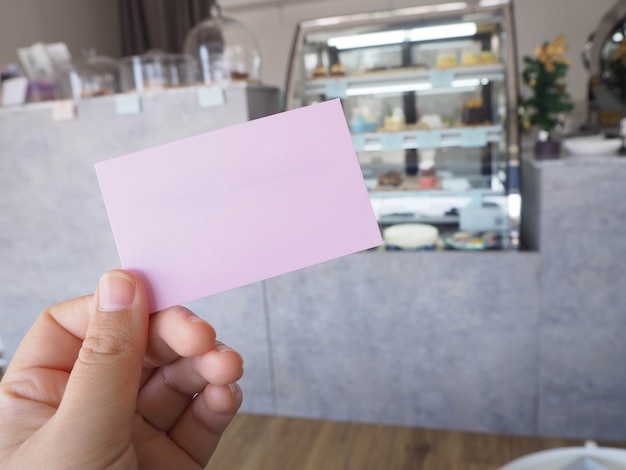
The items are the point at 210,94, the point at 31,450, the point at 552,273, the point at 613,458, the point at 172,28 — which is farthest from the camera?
the point at 172,28

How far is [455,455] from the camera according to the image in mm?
1968

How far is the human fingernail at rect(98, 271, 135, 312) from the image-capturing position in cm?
52

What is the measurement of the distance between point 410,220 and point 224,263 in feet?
5.80

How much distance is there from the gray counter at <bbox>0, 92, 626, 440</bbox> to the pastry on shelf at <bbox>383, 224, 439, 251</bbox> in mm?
157

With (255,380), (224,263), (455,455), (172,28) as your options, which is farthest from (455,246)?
(172,28)

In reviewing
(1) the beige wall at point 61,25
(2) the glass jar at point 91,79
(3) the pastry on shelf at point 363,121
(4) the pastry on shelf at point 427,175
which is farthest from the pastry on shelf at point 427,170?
(1) the beige wall at point 61,25

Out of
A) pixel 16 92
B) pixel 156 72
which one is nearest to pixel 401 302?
pixel 156 72

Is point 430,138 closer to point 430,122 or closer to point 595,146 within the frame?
point 430,122

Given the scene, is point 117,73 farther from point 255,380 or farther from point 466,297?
point 466,297

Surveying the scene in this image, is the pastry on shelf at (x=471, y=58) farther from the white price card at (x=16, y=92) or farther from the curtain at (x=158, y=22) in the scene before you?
the curtain at (x=158, y=22)

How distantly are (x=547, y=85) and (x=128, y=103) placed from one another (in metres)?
1.75

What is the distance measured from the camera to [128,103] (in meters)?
2.10

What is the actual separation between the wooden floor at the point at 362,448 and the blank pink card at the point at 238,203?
165 centimetres

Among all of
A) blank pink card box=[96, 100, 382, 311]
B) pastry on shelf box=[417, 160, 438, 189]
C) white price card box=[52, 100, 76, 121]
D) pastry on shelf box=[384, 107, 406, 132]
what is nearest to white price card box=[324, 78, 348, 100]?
pastry on shelf box=[384, 107, 406, 132]
